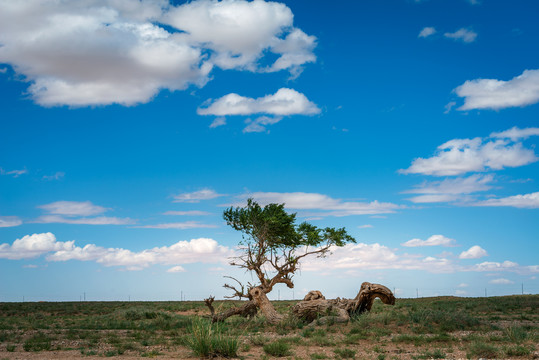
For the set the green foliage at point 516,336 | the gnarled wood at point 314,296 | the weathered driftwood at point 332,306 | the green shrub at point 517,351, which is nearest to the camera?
the green shrub at point 517,351

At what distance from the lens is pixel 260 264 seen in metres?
32.2

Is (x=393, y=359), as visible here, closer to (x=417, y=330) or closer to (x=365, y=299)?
(x=417, y=330)

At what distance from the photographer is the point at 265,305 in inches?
1045

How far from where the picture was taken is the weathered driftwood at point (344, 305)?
2452 cm

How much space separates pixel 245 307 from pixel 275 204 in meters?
9.44

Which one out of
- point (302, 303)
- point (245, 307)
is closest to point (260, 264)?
point (245, 307)

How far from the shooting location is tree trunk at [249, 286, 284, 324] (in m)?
25.3

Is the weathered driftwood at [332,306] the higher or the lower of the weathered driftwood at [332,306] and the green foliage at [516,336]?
the higher

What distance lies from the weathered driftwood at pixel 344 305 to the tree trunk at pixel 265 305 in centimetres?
103

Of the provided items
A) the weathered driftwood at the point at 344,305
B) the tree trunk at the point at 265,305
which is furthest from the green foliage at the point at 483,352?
the tree trunk at the point at 265,305

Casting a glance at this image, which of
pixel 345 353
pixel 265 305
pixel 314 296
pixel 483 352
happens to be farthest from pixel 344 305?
pixel 483 352

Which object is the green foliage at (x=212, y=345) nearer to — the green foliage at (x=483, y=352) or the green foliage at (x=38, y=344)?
the green foliage at (x=38, y=344)

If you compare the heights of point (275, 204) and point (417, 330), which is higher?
point (275, 204)

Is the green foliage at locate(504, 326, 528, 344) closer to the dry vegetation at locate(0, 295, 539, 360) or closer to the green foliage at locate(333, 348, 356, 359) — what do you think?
the dry vegetation at locate(0, 295, 539, 360)
